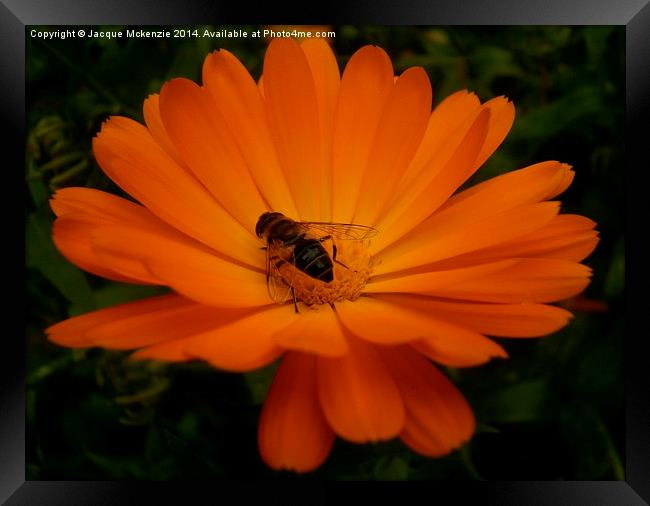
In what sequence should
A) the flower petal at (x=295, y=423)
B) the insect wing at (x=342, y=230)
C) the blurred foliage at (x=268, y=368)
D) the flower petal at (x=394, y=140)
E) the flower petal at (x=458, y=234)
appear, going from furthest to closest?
the insect wing at (x=342, y=230) → the blurred foliage at (x=268, y=368) → the flower petal at (x=394, y=140) → the flower petal at (x=458, y=234) → the flower petal at (x=295, y=423)

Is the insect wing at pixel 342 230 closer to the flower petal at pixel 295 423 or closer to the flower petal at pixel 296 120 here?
the flower petal at pixel 296 120

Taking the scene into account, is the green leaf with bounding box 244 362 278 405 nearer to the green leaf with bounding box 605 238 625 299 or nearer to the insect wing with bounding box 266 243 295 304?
the insect wing with bounding box 266 243 295 304

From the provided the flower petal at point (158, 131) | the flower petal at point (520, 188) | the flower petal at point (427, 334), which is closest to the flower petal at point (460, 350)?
the flower petal at point (427, 334)

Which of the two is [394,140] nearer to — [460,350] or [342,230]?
[342,230]

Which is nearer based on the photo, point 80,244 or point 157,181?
point 80,244

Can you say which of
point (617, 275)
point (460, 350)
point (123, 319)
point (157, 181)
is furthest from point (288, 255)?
point (617, 275)
